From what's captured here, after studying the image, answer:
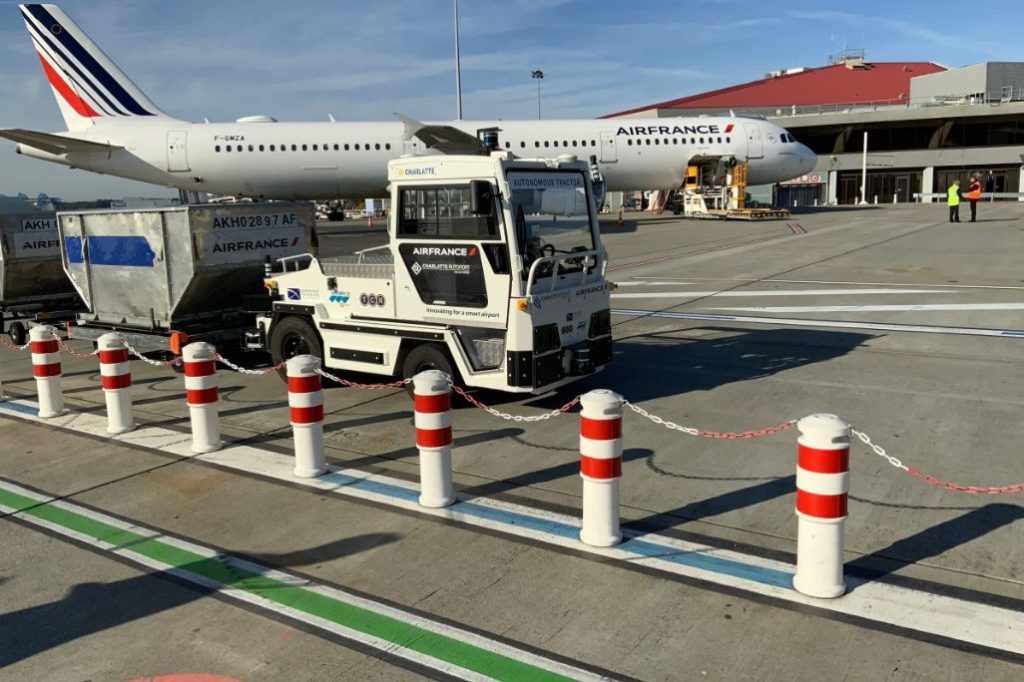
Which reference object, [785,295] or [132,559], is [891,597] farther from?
[785,295]

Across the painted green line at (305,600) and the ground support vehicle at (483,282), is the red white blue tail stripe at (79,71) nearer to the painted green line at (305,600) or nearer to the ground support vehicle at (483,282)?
the ground support vehicle at (483,282)

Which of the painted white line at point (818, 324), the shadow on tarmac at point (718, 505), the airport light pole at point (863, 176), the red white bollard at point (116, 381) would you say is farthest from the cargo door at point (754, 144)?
the red white bollard at point (116, 381)

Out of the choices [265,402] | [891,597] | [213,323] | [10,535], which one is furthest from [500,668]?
[213,323]

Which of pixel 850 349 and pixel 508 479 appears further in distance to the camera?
pixel 850 349

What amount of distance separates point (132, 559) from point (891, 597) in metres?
4.88

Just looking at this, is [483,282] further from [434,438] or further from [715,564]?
[715,564]

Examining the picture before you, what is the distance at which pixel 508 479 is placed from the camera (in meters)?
6.82

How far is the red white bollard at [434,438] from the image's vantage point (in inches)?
243

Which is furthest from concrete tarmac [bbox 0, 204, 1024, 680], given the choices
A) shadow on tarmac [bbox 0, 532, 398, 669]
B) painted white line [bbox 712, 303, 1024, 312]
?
painted white line [bbox 712, 303, 1024, 312]

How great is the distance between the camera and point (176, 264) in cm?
1073

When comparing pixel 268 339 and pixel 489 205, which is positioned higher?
pixel 489 205

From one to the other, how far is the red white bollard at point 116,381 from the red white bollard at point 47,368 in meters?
1.15

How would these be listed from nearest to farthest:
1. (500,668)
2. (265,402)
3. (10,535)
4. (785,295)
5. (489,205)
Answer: (500,668)
(10,535)
(489,205)
(265,402)
(785,295)

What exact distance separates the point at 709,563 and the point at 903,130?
215 feet
